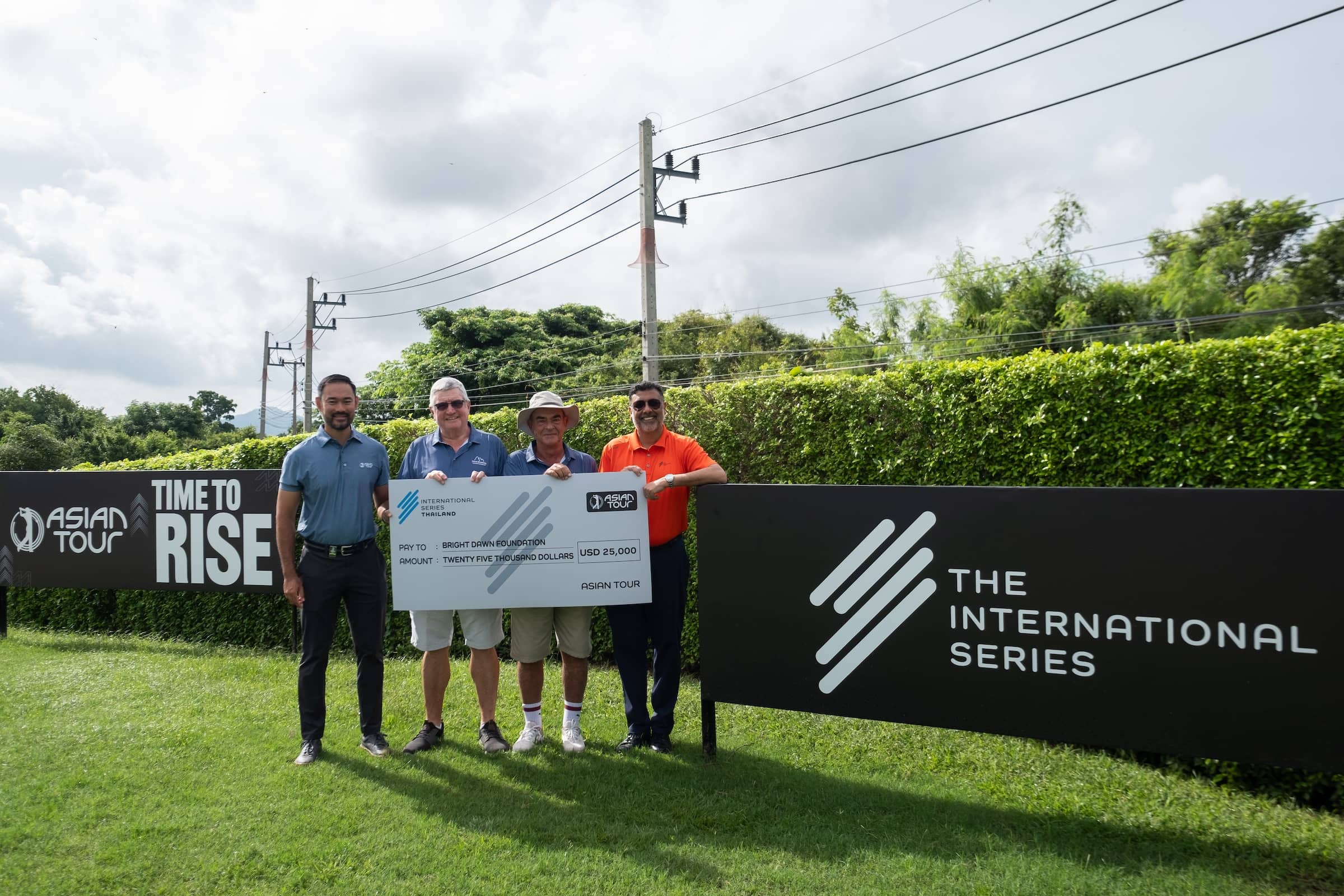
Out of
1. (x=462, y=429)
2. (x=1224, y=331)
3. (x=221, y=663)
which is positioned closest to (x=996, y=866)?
(x=462, y=429)

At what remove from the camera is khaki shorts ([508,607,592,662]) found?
16.4ft

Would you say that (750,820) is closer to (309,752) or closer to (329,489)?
(309,752)

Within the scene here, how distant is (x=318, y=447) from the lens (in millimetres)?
4891

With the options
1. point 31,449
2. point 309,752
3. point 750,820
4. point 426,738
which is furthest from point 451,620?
point 31,449

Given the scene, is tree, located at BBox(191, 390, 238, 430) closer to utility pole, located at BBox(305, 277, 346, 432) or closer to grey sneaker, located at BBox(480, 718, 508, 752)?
utility pole, located at BBox(305, 277, 346, 432)

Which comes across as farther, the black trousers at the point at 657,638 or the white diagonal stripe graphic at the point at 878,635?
the black trousers at the point at 657,638

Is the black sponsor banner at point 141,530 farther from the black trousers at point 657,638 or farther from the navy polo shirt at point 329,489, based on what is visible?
the black trousers at point 657,638

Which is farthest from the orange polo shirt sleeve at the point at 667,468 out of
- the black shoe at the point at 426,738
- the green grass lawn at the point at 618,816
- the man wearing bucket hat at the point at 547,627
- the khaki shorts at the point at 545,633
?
the black shoe at the point at 426,738

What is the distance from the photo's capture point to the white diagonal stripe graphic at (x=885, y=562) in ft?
13.3

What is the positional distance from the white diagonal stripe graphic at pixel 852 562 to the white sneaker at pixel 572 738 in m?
1.61

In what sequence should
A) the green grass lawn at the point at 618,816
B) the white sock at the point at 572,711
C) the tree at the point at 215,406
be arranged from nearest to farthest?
the green grass lawn at the point at 618,816 < the white sock at the point at 572,711 < the tree at the point at 215,406

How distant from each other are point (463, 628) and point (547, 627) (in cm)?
49

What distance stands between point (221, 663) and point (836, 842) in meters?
5.76

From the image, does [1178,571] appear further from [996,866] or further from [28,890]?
[28,890]
